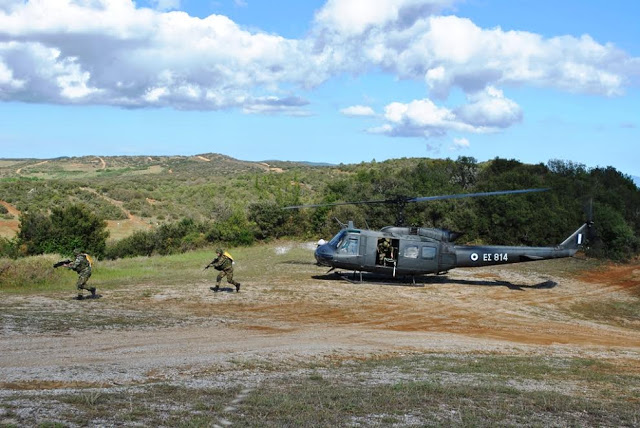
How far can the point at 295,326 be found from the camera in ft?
54.4

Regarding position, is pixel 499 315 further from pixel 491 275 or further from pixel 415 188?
pixel 415 188

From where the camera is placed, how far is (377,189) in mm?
43281

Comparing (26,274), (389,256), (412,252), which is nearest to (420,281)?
(412,252)

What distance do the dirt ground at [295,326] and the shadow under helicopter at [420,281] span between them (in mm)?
80


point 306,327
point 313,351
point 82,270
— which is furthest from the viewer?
point 82,270

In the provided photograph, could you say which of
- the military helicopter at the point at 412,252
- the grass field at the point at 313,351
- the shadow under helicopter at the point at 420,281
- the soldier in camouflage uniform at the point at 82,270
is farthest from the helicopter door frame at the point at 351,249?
the soldier in camouflage uniform at the point at 82,270

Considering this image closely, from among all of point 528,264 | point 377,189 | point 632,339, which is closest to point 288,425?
point 632,339

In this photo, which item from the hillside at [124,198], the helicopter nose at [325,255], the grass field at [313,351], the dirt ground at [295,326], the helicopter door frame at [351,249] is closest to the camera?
the grass field at [313,351]

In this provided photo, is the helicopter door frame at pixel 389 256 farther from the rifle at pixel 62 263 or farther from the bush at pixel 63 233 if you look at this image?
the bush at pixel 63 233

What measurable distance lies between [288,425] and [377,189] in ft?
119

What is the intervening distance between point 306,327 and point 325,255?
6.78 meters

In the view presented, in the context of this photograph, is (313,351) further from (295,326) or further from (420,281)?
(420,281)

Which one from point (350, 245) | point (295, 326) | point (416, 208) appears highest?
point (416, 208)

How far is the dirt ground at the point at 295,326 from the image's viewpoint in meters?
11.6
